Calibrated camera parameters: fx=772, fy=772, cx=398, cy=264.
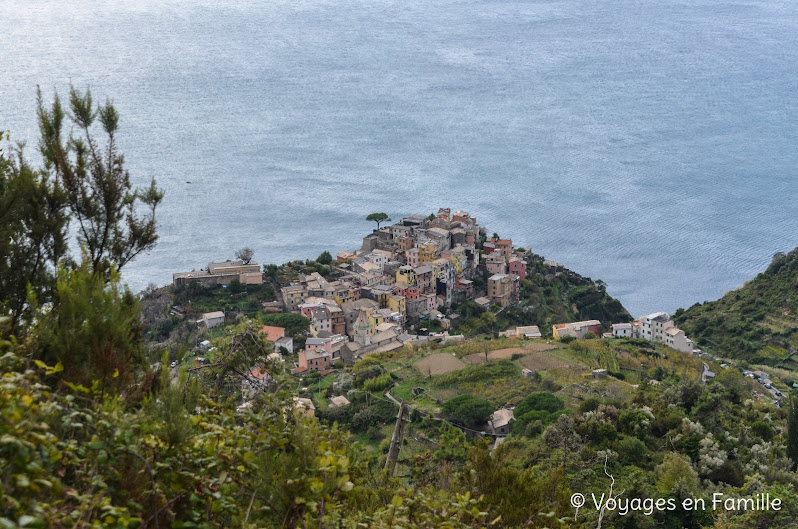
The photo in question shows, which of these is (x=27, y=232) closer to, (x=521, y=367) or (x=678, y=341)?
(x=521, y=367)

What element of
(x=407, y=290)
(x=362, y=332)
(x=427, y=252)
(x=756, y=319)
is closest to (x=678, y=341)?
(x=756, y=319)

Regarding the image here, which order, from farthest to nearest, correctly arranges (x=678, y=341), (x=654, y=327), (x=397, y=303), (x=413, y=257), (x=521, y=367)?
(x=413, y=257) < (x=397, y=303) < (x=654, y=327) < (x=678, y=341) < (x=521, y=367)

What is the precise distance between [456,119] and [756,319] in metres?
27.4

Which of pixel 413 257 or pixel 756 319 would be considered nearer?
pixel 756 319

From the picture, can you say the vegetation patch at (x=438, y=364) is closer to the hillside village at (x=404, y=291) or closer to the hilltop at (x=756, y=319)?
the hillside village at (x=404, y=291)

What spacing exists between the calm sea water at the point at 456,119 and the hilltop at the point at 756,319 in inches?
103

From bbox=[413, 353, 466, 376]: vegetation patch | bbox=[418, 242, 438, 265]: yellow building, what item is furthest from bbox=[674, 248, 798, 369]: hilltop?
bbox=[413, 353, 466, 376]: vegetation patch

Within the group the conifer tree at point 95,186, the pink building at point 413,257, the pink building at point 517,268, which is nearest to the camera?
the conifer tree at point 95,186

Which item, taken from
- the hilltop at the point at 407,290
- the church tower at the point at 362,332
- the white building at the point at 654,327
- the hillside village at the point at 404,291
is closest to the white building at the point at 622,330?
the hillside village at the point at 404,291

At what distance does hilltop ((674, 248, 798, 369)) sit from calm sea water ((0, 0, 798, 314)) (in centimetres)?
262

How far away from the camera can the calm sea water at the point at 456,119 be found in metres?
31.6

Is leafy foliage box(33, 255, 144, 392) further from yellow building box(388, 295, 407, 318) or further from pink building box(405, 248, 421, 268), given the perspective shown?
pink building box(405, 248, 421, 268)

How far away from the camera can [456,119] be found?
47031 mm

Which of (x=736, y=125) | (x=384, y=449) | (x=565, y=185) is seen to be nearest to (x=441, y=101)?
(x=565, y=185)
